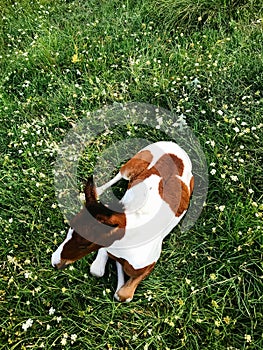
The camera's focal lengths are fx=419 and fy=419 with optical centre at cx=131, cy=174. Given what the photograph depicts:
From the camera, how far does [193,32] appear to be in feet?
14.7

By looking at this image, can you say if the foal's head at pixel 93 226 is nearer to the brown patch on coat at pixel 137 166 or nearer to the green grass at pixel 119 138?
the green grass at pixel 119 138

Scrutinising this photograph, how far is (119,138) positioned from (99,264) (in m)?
1.22

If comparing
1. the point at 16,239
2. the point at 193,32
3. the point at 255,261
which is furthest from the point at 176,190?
the point at 193,32

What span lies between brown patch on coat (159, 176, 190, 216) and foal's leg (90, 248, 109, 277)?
0.57m

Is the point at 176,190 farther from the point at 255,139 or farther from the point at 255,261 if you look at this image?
the point at 255,139

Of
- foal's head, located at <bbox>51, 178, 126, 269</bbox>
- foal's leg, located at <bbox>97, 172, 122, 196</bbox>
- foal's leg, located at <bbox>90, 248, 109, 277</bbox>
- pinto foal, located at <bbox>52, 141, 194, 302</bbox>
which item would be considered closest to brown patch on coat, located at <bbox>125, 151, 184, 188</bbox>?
pinto foal, located at <bbox>52, 141, 194, 302</bbox>

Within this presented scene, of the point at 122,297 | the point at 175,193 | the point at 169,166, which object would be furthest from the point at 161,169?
the point at 122,297

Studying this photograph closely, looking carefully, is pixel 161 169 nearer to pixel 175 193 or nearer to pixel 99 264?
pixel 175 193

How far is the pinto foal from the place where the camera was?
7.14ft

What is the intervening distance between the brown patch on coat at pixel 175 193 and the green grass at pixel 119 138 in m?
0.27

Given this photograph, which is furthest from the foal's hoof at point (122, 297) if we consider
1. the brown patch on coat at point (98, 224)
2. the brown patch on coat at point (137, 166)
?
the brown patch on coat at point (137, 166)

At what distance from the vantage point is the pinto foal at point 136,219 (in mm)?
2178

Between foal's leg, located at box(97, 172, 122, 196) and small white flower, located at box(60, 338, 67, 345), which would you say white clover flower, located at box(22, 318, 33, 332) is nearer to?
small white flower, located at box(60, 338, 67, 345)

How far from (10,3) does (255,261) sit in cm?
453
